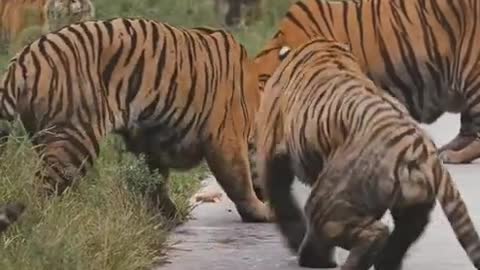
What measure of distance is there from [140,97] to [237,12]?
13001 mm

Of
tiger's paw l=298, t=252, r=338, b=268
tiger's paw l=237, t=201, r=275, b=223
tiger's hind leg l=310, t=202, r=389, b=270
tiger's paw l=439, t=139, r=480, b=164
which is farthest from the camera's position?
tiger's paw l=439, t=139, r=480, b=164

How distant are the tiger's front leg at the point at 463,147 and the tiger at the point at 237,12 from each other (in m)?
9.10

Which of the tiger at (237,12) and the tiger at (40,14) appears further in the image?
the tiger at (237,12)

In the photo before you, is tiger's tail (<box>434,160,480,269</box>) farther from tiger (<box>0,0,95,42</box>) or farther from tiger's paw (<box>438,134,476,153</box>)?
tiger (<box>0,0,95,42</box>)

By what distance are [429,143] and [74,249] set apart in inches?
64.4

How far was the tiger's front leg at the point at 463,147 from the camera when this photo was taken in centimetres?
1168

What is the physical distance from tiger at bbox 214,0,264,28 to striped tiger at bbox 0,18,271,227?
38.3 feet

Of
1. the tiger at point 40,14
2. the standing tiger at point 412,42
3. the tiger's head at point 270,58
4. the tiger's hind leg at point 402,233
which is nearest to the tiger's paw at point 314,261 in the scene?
the tiger's hind leg at point 402,233

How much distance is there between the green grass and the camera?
6.77 m

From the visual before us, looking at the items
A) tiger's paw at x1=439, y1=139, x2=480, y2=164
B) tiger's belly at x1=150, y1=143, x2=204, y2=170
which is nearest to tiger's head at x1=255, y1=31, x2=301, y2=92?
tiger's belly at x1=150, y1=143, x2=204, y2=170

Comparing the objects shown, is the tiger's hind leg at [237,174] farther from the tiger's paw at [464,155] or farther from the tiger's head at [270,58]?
the tiger's paw at [464,155]

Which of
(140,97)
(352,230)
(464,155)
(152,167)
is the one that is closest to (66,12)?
(464,155)

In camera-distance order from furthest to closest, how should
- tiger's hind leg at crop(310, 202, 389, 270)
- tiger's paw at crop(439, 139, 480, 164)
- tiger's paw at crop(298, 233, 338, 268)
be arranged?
tiger's paw at crop(439, 139, 480, 164), tiger's paw at crop(298, 233, 338, 268), tiger's hind leg at crop(310, 202, 389, 270)

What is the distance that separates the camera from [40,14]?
14.4 meters
